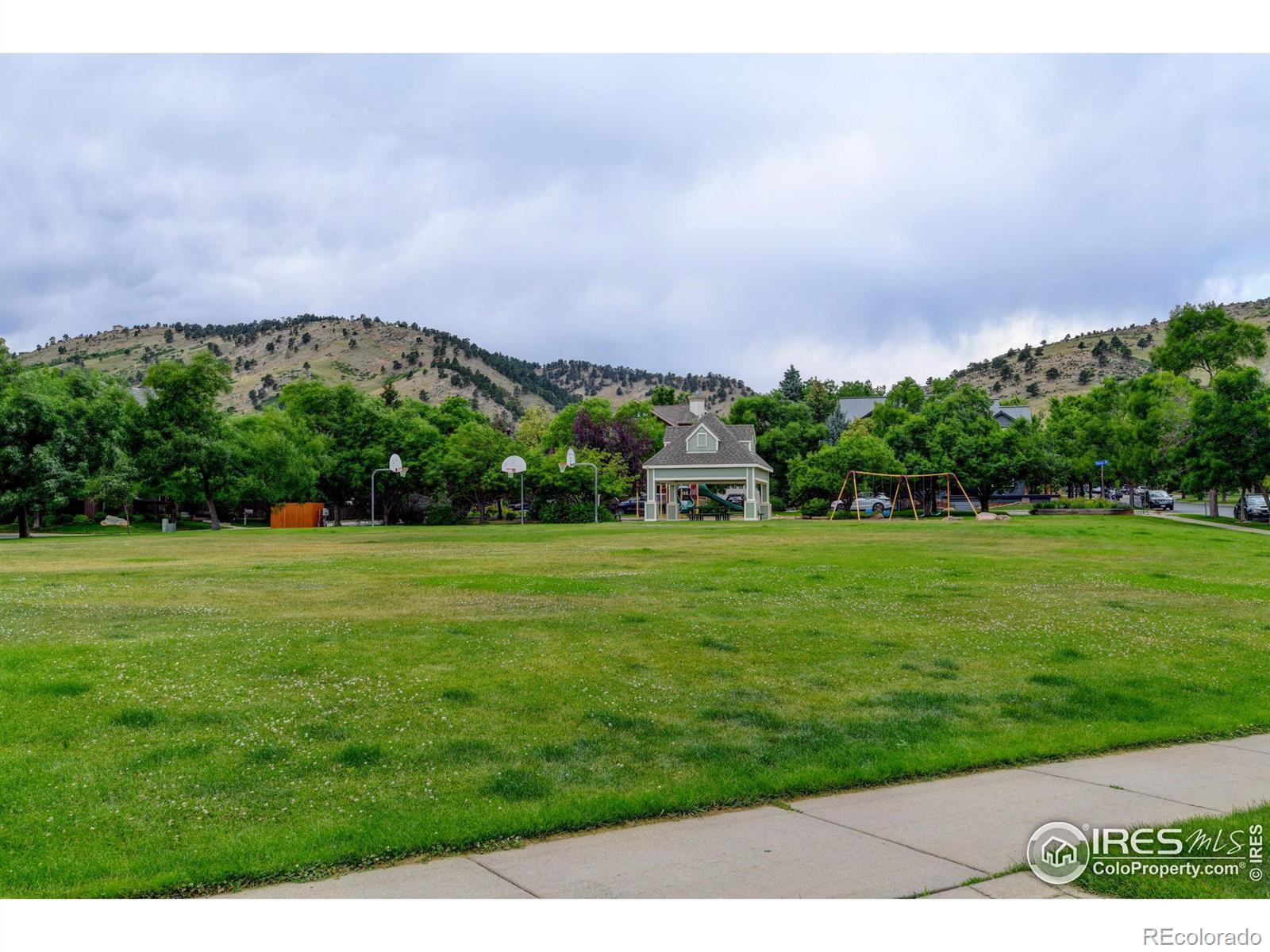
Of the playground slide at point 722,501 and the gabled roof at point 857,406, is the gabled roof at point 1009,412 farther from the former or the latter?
the playground slide at point 722,501

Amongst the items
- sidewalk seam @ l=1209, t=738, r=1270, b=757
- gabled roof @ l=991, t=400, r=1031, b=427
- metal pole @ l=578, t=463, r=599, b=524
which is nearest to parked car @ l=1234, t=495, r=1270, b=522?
gabled roof @ l=991, t=400, r=1031, b=427

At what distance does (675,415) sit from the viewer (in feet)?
356

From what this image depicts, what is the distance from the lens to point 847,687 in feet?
34.3

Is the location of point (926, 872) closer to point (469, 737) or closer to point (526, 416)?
point (469, 737)

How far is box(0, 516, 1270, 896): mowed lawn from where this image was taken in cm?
640

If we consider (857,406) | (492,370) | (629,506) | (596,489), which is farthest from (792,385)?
(492,370)

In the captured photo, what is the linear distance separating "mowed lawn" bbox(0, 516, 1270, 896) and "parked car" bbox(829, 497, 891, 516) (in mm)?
51448

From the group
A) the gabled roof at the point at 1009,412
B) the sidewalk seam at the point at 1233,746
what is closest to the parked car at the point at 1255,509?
the gabled roof at the point at 1009,412

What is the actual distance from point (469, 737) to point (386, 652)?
12.3 ft

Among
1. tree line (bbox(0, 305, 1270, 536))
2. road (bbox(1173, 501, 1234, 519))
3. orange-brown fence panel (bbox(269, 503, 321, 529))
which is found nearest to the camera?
tree line (bbox(0, 305, 1270, 536))

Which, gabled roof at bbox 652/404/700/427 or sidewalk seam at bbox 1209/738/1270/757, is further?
gabled roof at bbox 652/404/700/427

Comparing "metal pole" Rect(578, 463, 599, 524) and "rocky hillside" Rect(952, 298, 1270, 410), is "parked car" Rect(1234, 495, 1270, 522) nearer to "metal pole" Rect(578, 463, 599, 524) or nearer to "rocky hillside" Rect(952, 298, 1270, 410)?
"metal pole" Rect(578, 463, 599, 524)

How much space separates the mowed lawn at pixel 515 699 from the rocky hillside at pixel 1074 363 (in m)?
142
